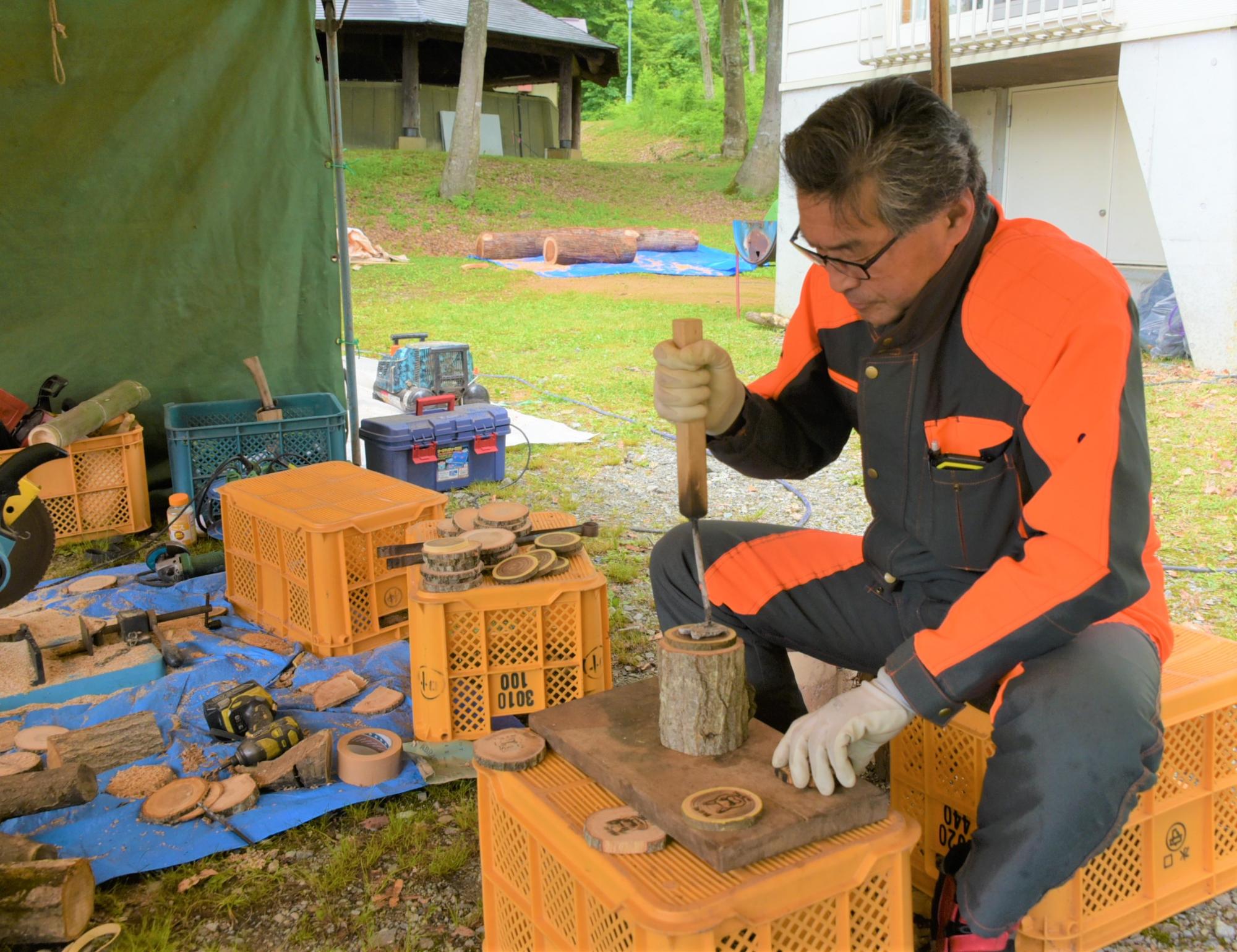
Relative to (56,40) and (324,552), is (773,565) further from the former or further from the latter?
(56,40)

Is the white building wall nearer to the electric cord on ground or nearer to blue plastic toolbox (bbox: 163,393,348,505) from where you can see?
the electric cord on ground

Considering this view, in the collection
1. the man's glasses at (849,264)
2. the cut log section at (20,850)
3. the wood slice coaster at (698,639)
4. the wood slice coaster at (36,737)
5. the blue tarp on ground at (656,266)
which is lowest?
the wood slice coaster at (36,737)

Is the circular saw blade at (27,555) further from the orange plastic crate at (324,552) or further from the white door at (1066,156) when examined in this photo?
the white door at (1066,156)

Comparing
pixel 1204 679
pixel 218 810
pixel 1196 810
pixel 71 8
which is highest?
pixel 71 8

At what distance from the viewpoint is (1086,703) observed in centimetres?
157

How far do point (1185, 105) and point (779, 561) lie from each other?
805 centimetres

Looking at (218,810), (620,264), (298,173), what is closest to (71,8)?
(298,173)

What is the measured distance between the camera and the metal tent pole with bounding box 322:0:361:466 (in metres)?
4.89

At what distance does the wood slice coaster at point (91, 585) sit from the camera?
403cm

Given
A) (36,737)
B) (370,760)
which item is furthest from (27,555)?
(370,760)

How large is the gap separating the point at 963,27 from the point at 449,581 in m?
10.1

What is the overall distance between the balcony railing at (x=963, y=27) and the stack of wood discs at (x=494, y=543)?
8.90 m

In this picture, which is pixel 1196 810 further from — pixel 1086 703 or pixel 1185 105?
pixel 1185 105

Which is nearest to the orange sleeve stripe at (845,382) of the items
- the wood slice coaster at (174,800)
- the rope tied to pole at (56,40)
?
the wood slice coaster at (174,800)
